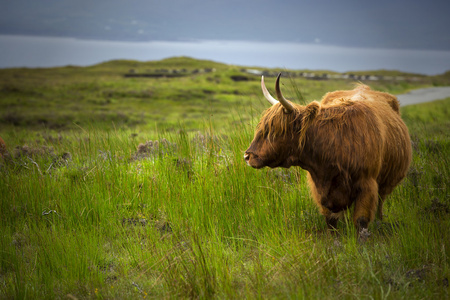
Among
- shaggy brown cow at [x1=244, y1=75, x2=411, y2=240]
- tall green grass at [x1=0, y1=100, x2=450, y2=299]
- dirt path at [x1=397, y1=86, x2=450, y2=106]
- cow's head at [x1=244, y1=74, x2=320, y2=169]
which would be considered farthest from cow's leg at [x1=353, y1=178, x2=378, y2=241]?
dirt path at [x1=397, y1=86, x2=450, y2=106]

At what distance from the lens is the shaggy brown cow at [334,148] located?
3434 millimetres

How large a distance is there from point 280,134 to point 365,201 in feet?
3.38

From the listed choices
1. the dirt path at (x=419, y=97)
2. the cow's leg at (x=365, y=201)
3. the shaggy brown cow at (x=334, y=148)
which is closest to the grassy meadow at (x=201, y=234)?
the cow's leg at (x=365, y=201)

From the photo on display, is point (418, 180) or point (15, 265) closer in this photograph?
point (15, 265)

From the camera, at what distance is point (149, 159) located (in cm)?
582

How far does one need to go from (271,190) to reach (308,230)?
0.70 metres

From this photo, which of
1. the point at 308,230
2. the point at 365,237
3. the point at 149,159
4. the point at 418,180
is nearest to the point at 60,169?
the point at 149,159

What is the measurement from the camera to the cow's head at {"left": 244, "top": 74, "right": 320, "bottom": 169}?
139 inches

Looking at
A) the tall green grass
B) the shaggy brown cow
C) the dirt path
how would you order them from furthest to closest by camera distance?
the dirt path → the shaggy brown cow → the tall green grass

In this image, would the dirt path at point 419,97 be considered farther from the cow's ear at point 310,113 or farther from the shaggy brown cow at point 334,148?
the cow's ear at point 310,113

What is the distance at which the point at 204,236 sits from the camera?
12.5 feet

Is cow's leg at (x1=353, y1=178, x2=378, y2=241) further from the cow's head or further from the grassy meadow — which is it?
the cow's head

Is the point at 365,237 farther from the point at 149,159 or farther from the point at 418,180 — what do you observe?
the point at 149,159

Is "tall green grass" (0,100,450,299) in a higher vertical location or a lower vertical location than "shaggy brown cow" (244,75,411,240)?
lower
